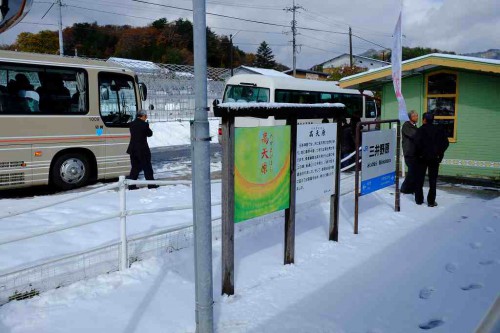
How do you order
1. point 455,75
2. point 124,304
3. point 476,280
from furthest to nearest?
point 455,75
point 476,280
point 124,304

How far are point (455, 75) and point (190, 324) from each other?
10425 mm

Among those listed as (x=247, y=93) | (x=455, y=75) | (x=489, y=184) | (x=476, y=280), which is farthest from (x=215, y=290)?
(x=247, y=93)

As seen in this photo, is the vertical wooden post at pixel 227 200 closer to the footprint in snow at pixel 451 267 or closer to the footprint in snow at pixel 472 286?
the footprint in snow at pixel 472 286

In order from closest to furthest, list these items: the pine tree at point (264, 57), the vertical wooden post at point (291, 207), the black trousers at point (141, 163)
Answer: the vertical wooden post at point (291, 207) → the black trousers at point (141, 163) → the pine tree at point (264, 57)

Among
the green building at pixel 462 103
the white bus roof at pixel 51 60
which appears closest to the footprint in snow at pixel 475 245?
the green building at pixel 462 103

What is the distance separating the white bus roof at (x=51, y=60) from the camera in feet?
31.6

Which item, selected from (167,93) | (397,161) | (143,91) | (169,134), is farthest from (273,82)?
(167,93)

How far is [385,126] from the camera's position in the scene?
14016 mm

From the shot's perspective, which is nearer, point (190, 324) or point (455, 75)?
point (190, 324)

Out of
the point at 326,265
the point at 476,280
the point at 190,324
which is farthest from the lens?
the point at 326,265

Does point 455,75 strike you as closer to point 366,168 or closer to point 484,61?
point 484,61

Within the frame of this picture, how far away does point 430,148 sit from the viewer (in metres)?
8.20

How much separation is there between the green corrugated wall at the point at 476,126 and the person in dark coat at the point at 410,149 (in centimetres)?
320

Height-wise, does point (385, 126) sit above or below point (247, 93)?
below
